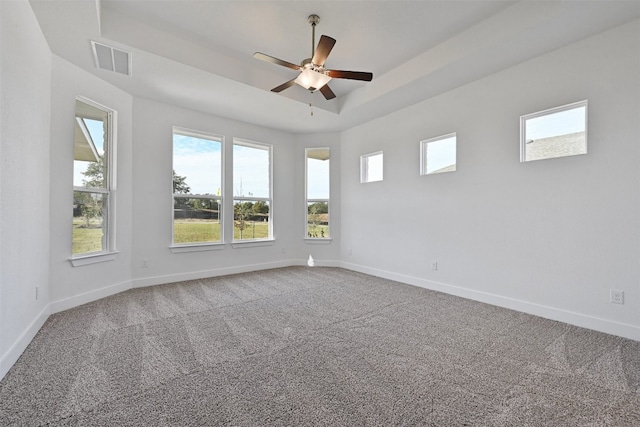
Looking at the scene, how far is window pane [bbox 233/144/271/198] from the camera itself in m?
5.49

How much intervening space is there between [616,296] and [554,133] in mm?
1709

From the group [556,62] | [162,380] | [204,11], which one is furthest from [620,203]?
[204,11]

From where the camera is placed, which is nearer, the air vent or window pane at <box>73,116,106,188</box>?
the air vent

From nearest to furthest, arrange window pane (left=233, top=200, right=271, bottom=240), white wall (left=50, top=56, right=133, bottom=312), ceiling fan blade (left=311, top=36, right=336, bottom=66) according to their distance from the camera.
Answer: ceiling fan blade (left=311, top=36, right=336, bottom=66)
white wall (left=50, top=56, right=133, bottom=312)
window pane (left=233, top=200, right=271, bottom=240)

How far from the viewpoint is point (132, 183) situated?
170 inches

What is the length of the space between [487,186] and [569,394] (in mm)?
2445

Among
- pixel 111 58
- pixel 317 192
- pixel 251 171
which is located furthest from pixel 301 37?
pixel 317 192

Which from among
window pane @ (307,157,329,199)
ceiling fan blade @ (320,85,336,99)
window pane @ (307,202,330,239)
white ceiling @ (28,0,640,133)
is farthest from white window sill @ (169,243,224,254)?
ceiling fan blade @ (320,85,336,99)

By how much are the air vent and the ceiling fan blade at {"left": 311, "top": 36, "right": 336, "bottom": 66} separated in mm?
2065

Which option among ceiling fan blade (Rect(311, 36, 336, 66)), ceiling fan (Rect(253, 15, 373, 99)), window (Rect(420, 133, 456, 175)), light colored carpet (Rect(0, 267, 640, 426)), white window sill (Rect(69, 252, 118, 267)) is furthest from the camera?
window (Rect(420, 133, 456, 175))

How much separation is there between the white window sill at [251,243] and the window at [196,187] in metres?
Result: 0.30

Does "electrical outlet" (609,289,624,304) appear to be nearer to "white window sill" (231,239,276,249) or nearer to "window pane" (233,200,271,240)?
"white window sill" (231,239,276,249)

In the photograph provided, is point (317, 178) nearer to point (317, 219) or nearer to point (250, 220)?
point (317, 219)

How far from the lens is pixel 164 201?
15.2 feet
